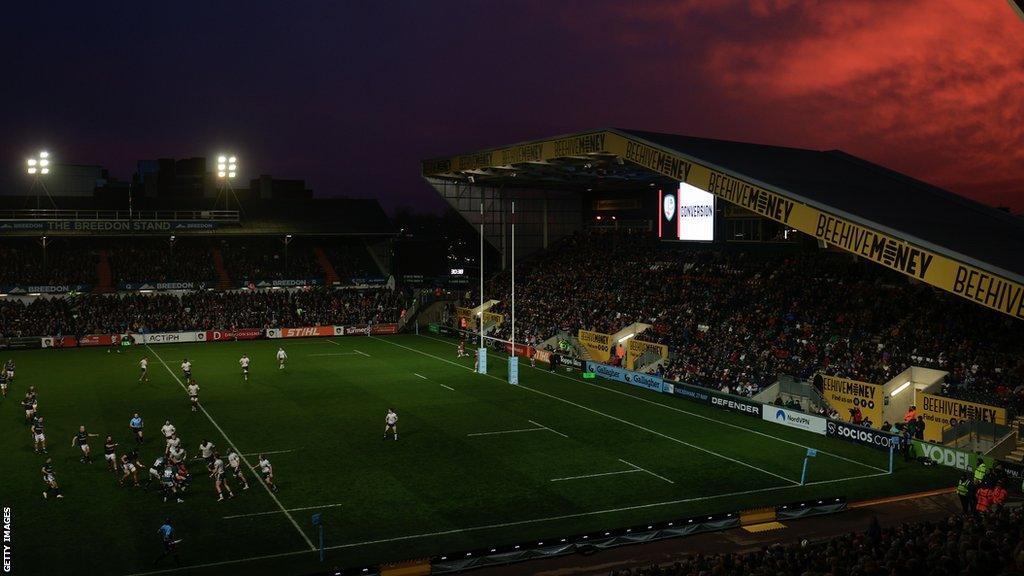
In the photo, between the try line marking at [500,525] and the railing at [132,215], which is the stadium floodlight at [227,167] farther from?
the try line marking at [500,525]

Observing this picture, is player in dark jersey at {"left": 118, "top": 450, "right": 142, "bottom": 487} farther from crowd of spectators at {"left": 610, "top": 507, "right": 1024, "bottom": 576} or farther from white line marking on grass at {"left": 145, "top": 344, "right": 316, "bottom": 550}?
crowd of spectators at {"left": 610, "top": 507, "right": 1024, "bottom": 576}

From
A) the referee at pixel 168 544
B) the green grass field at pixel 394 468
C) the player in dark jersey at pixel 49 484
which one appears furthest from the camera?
the player in dark jersey at pixel 49 484

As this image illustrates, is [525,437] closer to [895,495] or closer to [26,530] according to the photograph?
[895,495]

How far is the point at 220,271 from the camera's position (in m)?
70.3

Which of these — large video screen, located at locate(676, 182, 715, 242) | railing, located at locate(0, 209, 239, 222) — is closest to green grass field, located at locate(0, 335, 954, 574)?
large video screen, located at locate(676, 182, 715, 242)

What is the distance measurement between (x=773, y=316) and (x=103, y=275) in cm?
5156

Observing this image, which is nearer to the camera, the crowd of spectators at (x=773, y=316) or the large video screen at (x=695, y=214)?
the crowd of spectators at (x=773, y=316)

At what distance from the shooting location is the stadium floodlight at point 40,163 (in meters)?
59.2

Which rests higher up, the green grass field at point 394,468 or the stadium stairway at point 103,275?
the stadium stairway at point 103,275

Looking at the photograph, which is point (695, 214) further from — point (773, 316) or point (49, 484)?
point (49, 484)

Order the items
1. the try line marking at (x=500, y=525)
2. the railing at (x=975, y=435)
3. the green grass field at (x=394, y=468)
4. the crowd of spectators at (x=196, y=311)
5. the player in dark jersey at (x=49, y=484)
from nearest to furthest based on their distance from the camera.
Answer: the try line marking at (x=500, y=525), the green grass field at (x=394, y=468), the player in dark jersey at (x=49, y=484), the railing at (x=975, y=435), the crowd of spectators at (x=196, y=311)

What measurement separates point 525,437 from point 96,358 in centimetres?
3238

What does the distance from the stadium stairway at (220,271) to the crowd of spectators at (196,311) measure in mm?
1473

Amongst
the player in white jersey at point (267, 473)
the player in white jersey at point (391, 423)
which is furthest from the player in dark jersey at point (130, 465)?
the player in white jersey at point (391, 423)
